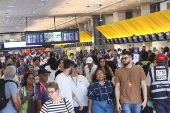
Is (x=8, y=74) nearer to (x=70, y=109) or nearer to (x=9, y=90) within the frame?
(x=9, y=90)

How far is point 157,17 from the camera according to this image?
24453mm

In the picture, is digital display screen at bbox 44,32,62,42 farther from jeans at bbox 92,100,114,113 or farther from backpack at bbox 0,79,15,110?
backpack at bbox 0,79,15,110

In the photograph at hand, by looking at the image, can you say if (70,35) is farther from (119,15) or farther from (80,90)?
(80,90)

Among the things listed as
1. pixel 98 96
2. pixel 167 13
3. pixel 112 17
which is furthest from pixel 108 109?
pixel 112 17

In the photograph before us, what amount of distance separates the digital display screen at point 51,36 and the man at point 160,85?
23064mm

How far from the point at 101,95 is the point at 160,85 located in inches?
44.0

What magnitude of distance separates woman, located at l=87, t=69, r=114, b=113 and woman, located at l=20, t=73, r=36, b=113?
44.2 inches

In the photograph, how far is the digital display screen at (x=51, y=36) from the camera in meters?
28.9

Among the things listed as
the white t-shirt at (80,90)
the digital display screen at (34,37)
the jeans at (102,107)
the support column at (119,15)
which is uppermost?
the support column at (119,15)

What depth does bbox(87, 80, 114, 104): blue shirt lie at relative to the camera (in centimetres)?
653

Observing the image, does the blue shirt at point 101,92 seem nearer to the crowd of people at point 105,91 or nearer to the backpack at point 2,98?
the crowd of people at point 105,91

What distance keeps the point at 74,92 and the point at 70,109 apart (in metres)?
2.61

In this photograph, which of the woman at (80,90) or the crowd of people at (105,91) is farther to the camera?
the woman at (80,90)

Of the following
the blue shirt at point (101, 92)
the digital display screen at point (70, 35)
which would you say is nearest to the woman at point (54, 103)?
the blue shirt at point (101, 92)
